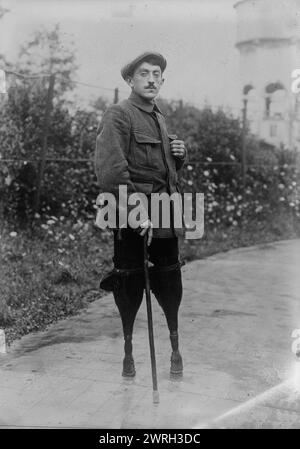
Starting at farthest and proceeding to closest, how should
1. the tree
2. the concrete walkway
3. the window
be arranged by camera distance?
the window < the tree < the concrete walkway

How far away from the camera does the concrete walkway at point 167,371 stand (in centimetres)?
278

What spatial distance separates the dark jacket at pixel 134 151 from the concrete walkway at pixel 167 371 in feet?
3.47

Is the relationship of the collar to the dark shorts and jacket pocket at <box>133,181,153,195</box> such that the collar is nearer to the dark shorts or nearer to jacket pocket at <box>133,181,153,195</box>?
jacket pocket at <box>133,181,153,195</box>

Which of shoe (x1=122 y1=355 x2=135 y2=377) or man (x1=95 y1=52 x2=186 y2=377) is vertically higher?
man (x1=95 y1=52 x2=186 y2=377)

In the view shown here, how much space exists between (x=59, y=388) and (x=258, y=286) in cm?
302

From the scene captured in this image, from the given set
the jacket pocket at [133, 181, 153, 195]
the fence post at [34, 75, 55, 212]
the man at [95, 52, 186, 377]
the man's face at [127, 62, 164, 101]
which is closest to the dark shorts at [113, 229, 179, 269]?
the man at [95, 52, 186, 377]

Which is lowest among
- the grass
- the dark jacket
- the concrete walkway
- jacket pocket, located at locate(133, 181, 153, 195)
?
the concrete walkway

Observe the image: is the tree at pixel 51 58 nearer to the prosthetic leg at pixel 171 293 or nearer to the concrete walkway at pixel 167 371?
the concrete walkway at pixel 167 371

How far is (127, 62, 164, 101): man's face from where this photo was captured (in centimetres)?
324

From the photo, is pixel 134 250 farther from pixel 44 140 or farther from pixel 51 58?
pixel 51 58

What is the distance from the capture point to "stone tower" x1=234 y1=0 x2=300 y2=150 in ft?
16.0

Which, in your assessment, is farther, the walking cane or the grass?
the grass

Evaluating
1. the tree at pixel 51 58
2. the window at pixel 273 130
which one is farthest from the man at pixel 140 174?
the window at pixel 273 130

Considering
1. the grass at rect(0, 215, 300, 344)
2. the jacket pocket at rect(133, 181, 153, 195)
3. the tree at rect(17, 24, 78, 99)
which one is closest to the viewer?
the jacket pocket at rect(133, 181, 153, 195)
